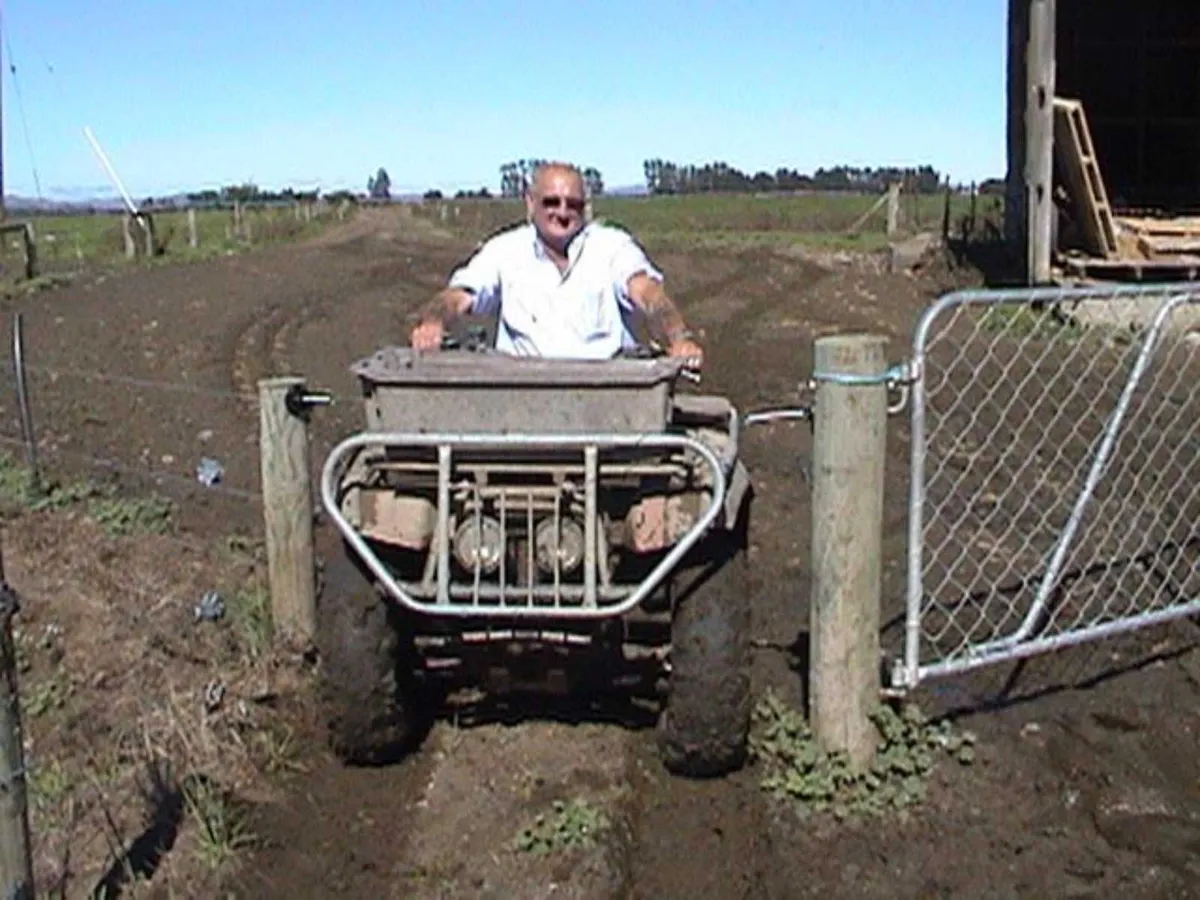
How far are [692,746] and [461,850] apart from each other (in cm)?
74

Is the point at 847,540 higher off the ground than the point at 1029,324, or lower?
higher

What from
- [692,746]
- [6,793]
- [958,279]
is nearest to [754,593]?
[692,746]

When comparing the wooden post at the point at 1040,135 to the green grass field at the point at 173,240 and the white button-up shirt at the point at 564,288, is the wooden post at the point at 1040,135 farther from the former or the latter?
the green grass field at the point at 173,240

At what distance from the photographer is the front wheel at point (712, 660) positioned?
430 centimetres

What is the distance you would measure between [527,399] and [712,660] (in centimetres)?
93

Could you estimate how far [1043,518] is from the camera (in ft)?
24.0

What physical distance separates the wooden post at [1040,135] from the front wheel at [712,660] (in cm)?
1176

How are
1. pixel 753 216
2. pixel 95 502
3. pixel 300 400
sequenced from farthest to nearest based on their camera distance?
1. pixel 753 216
2. pixel 95 502
3. pixel 300 400

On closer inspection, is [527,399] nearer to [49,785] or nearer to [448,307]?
[448,307]

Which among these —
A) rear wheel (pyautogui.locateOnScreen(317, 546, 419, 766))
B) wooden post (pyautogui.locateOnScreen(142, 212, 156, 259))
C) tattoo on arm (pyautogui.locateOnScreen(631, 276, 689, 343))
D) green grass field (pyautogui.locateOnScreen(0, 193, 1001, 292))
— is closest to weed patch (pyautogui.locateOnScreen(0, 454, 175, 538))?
rear wheel (pyautogui.locateOnScreen(317, 546, 419, 766))

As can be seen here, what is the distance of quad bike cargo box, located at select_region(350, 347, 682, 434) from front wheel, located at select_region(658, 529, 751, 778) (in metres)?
0.49

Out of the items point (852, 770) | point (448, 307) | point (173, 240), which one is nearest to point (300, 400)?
point (448, 307)

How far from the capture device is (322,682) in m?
4.46

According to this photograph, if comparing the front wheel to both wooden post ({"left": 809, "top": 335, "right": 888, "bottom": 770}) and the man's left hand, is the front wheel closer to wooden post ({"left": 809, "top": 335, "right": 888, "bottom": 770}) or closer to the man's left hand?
wooden post ({"left": 809, "top": 335, "right": 888, "bottom": 770})
